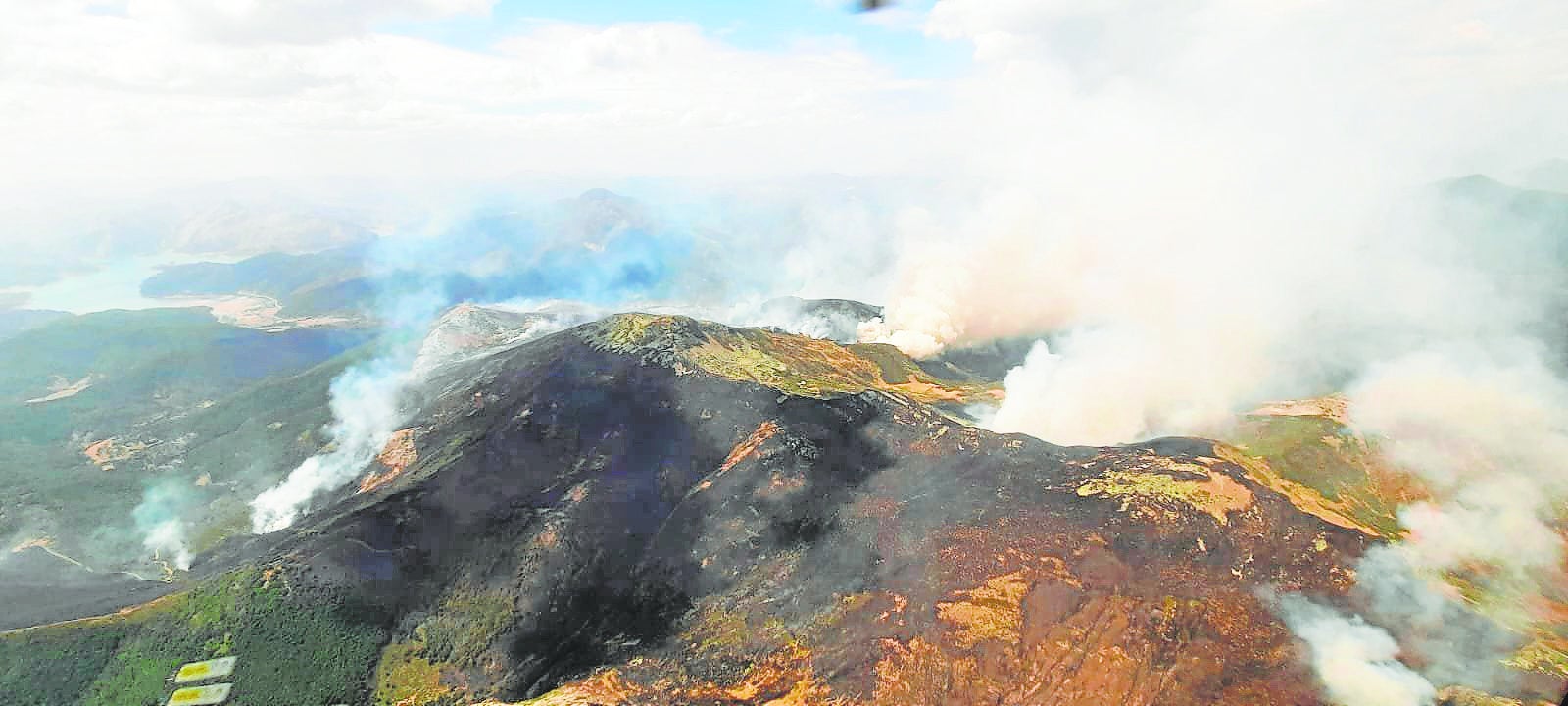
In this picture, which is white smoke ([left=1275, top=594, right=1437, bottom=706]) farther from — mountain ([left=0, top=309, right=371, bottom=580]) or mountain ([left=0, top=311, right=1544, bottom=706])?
mountain ([left=0, top=309, right=371, bottom=580])

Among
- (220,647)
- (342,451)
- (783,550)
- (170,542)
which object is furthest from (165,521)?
(783,550)

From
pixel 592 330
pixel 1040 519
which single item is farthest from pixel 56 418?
pixel 1040 519

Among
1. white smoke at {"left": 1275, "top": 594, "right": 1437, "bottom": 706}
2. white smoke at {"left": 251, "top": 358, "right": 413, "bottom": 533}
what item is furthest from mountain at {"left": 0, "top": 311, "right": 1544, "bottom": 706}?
white smoke at {"left": 251, "top": 358, "right": 413, "bottom": 533}

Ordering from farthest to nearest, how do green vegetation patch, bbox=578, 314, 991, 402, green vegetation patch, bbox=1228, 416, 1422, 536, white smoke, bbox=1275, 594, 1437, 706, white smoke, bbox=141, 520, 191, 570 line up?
1. green vegetation patch, bbox=578, 314, 991, 402
2. white smoke, bbox=141, 520, 191, 570
3. green vegetation patch, bbox=1228, 416, 1422, 536
4. white smoke, bbox=1275, 594, 1437, 706

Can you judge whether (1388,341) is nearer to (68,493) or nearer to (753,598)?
(753,598)

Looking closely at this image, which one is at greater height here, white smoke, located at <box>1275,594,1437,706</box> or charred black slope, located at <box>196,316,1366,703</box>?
charred black slope, located at <box>196,316,1366,703</box>

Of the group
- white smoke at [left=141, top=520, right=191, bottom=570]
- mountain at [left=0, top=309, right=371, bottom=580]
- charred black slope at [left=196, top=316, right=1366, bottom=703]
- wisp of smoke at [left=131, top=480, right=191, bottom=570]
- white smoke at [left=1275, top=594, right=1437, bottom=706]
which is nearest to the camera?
white smoke at [left=1275, top=594, right=1437, bottom=706]

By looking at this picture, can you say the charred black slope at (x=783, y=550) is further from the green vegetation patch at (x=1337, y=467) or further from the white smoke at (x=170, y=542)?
the white smoke at (x=170, y=542)
